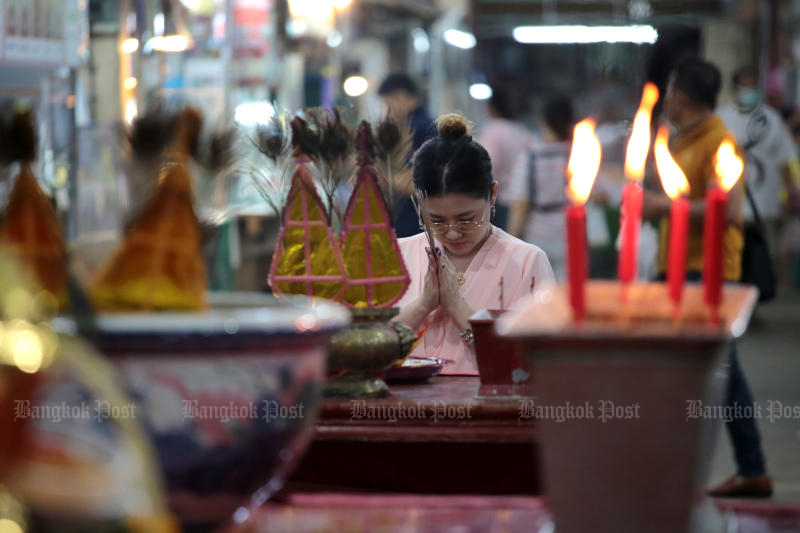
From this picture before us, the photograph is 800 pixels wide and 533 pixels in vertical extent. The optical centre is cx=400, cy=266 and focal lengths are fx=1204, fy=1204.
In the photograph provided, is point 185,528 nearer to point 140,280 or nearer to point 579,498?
point 140,280

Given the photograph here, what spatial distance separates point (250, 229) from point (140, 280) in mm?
6653

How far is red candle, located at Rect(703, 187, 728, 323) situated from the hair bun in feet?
Answer: 6.15

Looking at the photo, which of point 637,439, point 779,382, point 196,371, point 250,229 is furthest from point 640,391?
point 250,229

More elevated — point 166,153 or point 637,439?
point 166,153

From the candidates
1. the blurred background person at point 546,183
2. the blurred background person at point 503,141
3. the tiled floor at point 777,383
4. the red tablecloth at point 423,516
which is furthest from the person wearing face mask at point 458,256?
the blurred background person at point 503,141

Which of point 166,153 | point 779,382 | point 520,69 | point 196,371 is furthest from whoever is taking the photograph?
point 520,69

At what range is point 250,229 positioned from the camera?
7539 mm

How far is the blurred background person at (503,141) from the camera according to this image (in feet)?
25.7

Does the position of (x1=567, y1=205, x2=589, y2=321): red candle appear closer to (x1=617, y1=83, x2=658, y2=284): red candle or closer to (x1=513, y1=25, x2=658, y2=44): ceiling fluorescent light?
(x1=617, y1=83, x2=658, y2=284): red candle

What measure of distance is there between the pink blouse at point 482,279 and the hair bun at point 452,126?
0.83ft

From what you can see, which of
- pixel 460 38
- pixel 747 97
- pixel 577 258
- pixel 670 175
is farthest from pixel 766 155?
pixel 577 258

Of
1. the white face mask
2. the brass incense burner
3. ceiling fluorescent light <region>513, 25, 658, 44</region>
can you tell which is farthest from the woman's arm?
ceiling fluorescent light <region>513, 25, 658, 44</region>

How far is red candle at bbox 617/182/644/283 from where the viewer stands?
971 mm

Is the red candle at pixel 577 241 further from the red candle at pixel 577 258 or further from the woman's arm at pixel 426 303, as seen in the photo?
the woman's arm at pixel 426 303
